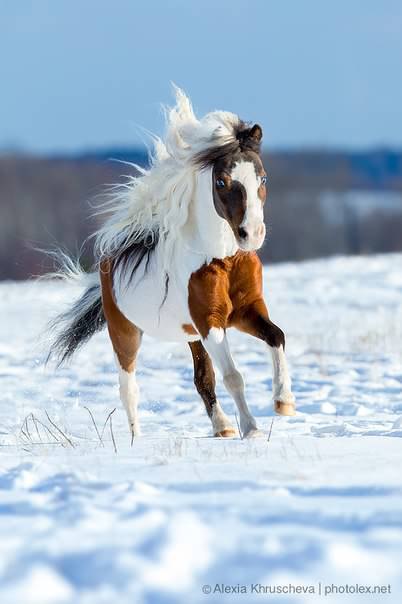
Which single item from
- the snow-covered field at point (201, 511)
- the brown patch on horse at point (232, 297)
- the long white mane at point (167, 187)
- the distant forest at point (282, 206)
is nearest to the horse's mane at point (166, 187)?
the long white mane at point (167, 187)

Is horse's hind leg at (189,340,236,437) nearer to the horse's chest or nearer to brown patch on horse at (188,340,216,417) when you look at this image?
brown patch on horse at (188,340,216,417)

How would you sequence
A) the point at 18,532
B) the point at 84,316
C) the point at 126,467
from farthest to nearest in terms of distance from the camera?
the point at 84,316
the point at 126,467
the point at 18,532

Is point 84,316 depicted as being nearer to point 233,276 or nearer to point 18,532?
point 233,276

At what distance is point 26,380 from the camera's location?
955cm

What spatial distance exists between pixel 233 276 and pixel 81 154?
2708 inches

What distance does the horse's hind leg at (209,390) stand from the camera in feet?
19.6

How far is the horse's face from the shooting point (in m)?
Result: 4.95

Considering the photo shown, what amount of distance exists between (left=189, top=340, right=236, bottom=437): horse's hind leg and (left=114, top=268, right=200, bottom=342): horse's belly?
0.40 m

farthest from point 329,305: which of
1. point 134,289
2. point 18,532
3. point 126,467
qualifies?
point 18,532

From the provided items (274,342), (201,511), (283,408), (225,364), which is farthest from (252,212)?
(201,511)

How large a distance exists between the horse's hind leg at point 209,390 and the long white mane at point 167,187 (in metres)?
0.88

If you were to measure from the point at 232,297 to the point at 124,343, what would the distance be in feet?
4.83

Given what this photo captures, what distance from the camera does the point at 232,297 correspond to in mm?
5355

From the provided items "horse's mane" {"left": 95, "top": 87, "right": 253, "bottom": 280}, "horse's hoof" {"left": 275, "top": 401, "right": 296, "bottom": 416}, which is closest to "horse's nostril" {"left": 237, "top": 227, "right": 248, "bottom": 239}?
"horse's mane" {"left": 95, "top": 87, "right": 253, "bottom": 280}
